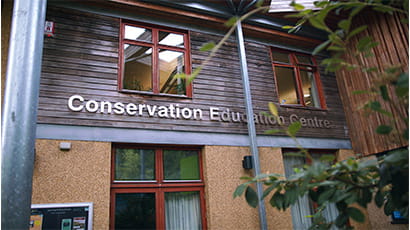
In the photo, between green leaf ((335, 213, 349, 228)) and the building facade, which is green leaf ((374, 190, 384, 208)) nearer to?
green leaf ((335, 213, 349, 228))

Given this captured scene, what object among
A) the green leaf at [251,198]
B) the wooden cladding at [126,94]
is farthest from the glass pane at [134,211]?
the green leaf at [251,198]

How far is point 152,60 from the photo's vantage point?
632cm

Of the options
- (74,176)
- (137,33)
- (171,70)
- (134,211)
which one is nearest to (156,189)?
(134,211)

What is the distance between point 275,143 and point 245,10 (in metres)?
2.90

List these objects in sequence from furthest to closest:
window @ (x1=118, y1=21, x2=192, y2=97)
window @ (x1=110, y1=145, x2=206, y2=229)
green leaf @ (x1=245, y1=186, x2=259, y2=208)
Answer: window @ (x1=118, y1=21, x2=192, y2=97) → window @ (x1=110, y1=145, x2=206, y2=229) → green leaf @ (x1=245, y1=186, x2=259, y2=208)

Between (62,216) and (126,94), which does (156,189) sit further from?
(126,94)

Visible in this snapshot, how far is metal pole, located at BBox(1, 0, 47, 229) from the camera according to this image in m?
1.88

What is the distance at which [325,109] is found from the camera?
7.55 metres

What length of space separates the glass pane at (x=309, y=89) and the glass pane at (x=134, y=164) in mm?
4021

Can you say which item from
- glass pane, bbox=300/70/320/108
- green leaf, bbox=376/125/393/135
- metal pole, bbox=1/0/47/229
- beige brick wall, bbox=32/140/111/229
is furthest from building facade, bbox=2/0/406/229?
green leaf, bbox=376/125/393/135

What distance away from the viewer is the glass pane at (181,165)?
5.70 m

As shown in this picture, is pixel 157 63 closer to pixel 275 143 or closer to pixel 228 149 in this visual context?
pixel 228 149

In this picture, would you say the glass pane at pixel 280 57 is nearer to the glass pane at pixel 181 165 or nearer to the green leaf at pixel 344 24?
the glass pane at pixel 181 165

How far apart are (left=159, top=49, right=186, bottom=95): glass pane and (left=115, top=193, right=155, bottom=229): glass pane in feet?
6.68
